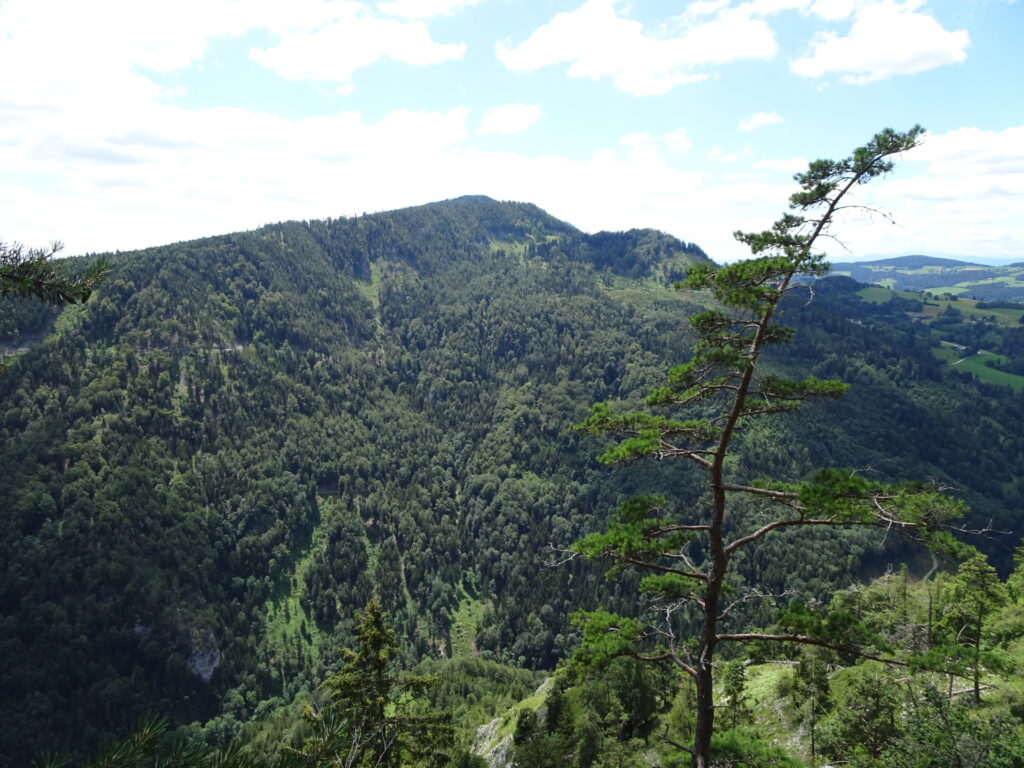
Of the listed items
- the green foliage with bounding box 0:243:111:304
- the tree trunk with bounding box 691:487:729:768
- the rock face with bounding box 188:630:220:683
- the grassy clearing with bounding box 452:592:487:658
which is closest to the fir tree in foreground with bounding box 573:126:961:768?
the tree trunk with bounding box 691:487:729:768

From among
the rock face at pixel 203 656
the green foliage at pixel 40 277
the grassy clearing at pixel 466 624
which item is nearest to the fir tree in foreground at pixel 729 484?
the green foliage at pixel 40 277

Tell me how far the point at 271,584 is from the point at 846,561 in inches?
7478

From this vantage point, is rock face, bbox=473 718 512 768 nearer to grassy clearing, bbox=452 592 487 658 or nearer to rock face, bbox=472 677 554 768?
rock face, bbox=472 677 554 768

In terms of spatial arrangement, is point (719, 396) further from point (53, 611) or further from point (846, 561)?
point (53, 611)

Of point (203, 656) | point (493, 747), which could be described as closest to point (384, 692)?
point (493, 747)

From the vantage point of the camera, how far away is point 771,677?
57688 mm

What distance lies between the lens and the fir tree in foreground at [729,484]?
557 inches

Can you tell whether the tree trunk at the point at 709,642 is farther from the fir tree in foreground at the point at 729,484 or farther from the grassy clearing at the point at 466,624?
the grassy clearing at the point at 466,624

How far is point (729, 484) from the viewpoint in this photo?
52.9 ft

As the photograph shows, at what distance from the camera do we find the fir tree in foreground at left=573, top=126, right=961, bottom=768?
14.2 meters

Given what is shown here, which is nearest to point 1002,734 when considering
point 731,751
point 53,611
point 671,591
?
point 731,751

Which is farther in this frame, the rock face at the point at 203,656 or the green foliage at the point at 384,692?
the rock face at the point at 203,656

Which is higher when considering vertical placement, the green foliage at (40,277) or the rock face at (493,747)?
the green foliage at (40,277)

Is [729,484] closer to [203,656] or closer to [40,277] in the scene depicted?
[40,277]
